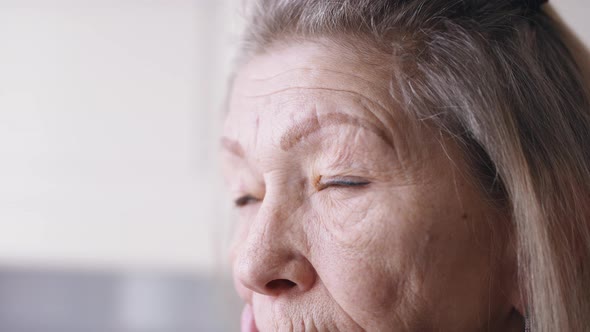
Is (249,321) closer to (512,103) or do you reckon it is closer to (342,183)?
(342,183)

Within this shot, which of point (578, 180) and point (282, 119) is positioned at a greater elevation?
point (282, 119)

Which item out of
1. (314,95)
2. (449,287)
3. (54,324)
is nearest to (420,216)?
(449,287)

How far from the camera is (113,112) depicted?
170 cm

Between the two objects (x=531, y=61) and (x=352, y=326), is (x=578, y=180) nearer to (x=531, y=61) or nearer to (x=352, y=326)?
(x=531, y=61)

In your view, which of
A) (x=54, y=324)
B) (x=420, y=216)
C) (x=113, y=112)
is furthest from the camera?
(x=54, y=324)

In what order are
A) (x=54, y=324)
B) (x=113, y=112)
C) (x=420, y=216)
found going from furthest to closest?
(x=54, y=324) → (x=113, y=112) → (x=420, y=216)

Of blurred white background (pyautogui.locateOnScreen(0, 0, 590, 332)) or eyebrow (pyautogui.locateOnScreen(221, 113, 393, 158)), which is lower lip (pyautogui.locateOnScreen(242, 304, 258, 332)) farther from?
blurred white background (pyautogui.locateOnScreen(0, 0, 590, 332))

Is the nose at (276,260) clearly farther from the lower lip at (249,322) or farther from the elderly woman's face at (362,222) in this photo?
the lower lip at (249,322)

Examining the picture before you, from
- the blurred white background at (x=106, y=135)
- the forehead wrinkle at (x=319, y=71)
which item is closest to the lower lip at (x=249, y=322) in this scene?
the forehead wrinkle at (x=319, y=71)

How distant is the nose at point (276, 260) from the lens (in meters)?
0.72

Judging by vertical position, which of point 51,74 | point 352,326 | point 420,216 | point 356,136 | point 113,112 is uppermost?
point 51,74

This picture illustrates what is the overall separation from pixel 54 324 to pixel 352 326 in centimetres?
153

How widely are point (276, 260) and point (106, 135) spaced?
3.72 feet

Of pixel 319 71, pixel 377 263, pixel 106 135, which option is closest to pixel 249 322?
pixel 377 263
